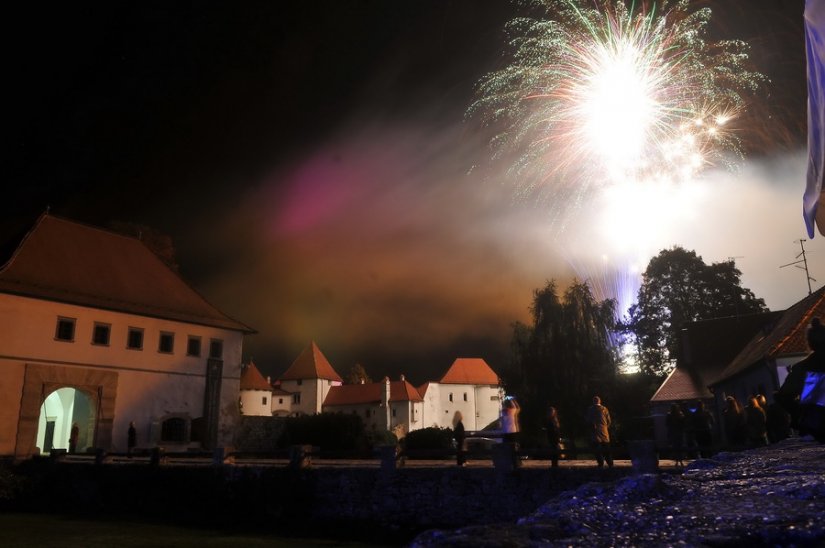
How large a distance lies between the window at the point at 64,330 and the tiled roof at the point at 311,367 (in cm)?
4519

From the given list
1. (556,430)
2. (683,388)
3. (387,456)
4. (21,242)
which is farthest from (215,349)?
(683,388)

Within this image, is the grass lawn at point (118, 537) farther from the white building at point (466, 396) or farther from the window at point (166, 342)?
the white building at point (466, 396)

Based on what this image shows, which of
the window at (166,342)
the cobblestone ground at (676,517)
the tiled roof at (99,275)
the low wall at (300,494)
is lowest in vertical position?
the low wall at (300,494)

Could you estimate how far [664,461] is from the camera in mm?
17203

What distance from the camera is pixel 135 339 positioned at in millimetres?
30141

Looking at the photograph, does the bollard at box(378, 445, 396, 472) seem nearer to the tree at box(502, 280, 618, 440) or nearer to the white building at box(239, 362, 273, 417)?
the tree at box(502, 280, 618, 440)

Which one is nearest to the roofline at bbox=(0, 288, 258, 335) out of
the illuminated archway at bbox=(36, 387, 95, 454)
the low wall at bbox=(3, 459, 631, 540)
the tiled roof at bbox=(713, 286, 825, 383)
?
the illuminated archway at bbox=(36, 387, 95, 454)

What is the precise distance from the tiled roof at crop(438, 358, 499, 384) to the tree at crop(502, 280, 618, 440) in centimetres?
4232

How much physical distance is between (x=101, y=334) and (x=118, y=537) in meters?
16.0

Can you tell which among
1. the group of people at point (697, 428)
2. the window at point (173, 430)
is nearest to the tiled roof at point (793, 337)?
the group of people at point (697, 428)

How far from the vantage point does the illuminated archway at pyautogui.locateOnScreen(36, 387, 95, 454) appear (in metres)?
28.1

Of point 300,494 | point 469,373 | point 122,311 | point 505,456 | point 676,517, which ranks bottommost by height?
point 300,494

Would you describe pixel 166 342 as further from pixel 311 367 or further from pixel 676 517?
pixel 311 367

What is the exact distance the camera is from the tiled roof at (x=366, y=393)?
7219 centimetres
